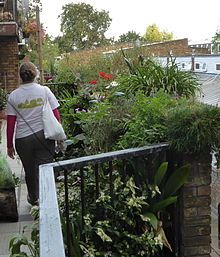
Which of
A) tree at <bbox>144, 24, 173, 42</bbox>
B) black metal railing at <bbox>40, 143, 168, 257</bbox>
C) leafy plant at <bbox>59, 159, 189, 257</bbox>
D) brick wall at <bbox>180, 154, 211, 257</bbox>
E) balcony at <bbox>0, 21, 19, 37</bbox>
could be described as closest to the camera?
black metal railing at <bbox>40, 143, 168, 257</bbox>

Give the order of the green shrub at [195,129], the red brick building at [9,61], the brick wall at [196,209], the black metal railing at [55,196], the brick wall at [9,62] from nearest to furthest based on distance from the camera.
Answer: the black metal railing at [55,196]
the green shrub at [195,129]
the brick wall at [196,209]
the red brick building at [9,61]
the brick wall at [9,62]

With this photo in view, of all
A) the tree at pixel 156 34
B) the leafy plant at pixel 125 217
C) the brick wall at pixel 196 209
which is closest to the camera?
the leafy plant at pixel 125 217

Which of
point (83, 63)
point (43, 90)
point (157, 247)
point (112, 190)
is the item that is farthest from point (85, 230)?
point (83, 63)

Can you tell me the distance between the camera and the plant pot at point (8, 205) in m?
4.50

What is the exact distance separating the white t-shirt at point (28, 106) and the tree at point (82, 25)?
45494 mm

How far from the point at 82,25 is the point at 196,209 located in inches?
1861

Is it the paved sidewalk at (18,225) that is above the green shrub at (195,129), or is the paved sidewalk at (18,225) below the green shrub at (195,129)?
below

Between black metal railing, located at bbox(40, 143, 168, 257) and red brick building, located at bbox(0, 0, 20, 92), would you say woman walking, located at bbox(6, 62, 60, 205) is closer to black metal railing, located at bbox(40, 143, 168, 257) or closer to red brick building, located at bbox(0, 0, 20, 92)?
black metal railing, located at bbox(40, 143, 168, 257)

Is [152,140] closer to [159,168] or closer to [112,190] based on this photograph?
[159,168]

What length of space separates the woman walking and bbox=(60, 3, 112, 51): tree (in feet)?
149

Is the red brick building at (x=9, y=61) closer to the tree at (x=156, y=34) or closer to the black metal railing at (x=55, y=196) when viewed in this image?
the black metal railing at (x=55, y=196)

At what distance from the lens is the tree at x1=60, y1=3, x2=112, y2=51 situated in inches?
1960

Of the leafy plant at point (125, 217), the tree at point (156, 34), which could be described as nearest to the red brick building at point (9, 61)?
the leafy plant at point (125, 217)

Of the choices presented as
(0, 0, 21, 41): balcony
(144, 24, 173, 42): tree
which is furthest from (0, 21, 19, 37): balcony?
(144, 24, 173, 42): tree
